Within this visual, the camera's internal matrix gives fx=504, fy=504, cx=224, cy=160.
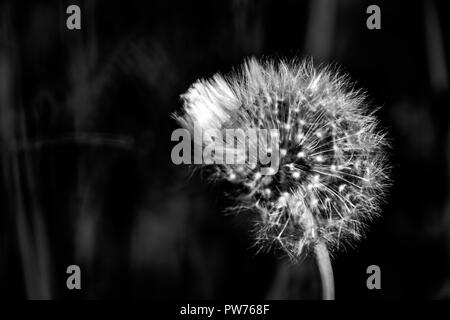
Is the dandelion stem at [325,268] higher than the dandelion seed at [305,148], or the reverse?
the dandelion seed at [305,148]

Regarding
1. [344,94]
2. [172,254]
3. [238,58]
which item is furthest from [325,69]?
[172,254]

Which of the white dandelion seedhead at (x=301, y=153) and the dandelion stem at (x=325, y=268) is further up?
the white dandelion seedhead at (x=301, y=153)

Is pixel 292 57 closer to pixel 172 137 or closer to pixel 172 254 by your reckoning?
pixel 172 137

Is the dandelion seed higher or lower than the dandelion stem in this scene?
higher

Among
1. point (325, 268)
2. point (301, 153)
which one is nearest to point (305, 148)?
point (301, 153)

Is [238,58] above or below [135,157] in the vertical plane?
above

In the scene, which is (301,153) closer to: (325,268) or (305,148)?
(305,148)
